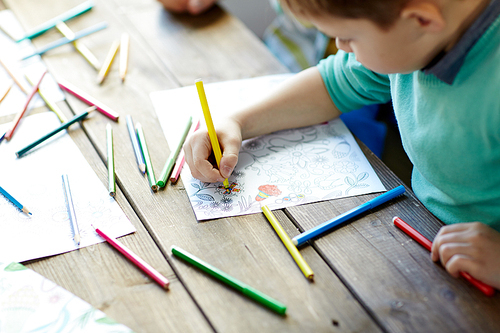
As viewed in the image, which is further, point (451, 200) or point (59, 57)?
point (59, 57)

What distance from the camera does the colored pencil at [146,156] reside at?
23.1 inches

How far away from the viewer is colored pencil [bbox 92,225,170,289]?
18.2 inches

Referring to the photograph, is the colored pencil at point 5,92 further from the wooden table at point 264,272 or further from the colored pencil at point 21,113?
the wooden table at point 264,272

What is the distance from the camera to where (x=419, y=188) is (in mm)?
637

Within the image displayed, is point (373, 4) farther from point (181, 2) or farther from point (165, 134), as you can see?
point (181, 2)

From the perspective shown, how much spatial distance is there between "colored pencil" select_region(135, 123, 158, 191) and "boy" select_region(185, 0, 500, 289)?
0.18 feet

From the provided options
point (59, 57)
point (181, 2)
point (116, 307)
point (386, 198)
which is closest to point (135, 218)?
point (116, 307)

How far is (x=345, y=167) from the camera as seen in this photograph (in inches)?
24.6

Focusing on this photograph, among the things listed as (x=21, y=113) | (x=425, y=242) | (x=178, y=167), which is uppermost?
(x=21, y=113)

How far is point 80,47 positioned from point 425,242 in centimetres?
72

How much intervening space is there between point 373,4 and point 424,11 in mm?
50

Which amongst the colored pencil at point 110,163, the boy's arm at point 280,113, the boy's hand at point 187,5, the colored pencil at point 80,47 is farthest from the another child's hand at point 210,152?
the boy's hand at point 187,5

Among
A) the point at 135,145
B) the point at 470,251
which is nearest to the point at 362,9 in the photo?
the point at 470,251

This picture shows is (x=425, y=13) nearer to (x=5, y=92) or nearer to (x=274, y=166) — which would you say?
(x=274, y=166)
